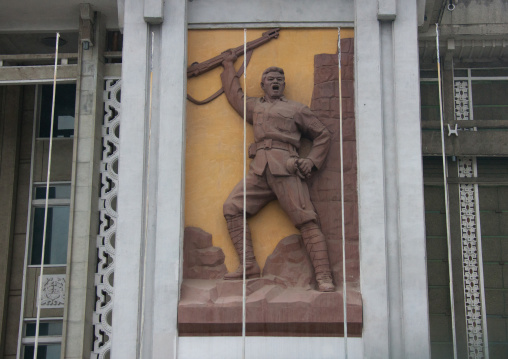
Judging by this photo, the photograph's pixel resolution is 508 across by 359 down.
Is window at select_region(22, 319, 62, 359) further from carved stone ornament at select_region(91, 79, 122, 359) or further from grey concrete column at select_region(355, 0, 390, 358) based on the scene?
grey concrete column at select_region(355, 0, 390, 358)

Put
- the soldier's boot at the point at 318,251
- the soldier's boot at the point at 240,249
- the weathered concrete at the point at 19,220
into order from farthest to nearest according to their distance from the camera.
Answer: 1. the weathered concrete at the point at 19,220
2. the soldier's boot at the point at 240,249
3. the soldier's boot at the point at 318,251

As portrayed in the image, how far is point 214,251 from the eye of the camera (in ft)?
36.2

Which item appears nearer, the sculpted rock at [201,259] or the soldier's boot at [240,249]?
the soldier's boot at [240,249]

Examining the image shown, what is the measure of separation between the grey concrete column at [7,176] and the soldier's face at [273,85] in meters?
5.32

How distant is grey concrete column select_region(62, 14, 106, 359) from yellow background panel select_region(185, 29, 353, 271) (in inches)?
68.7

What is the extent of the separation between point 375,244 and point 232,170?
2300 millimetres

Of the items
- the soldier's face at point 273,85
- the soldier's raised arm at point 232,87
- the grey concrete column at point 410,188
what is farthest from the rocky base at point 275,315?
the soldier's face at point 273,85

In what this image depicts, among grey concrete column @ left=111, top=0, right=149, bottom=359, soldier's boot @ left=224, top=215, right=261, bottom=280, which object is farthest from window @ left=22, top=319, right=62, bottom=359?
soldier's boot @ left=224, top=215, right=261, bottom=280

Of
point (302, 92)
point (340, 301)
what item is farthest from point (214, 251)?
point (302, 92)

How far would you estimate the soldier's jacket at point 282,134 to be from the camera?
1102 centimetres

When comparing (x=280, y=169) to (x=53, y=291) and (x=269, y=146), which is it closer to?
(x=269, y=146)

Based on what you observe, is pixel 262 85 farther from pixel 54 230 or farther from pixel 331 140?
pixel 54 230

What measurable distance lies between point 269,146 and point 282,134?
0.83ft

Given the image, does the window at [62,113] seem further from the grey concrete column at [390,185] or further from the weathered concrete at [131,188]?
the grey concrete column at [390,185]
